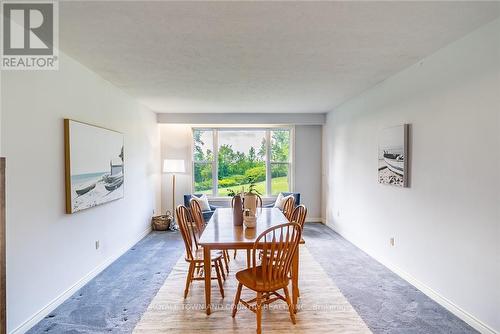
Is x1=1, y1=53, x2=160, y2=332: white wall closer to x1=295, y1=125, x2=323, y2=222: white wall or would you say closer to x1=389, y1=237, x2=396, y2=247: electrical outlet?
x1=389, y1=237, x2=396, y2=247: electrical outlet

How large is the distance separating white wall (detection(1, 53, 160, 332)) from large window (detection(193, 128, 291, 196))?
2798mm

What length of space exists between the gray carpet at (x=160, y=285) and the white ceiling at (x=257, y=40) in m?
2.44

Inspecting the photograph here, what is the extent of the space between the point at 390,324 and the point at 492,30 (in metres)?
2.50

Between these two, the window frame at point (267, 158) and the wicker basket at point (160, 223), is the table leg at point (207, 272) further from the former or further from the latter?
the window frame at point (267, 158)

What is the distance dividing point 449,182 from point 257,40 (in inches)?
86.1

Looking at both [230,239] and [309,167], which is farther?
[309,167]

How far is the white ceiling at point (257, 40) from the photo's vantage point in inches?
78.3

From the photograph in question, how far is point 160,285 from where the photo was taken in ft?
10.4

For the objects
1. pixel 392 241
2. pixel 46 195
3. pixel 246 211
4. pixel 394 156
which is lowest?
pixel 392 241

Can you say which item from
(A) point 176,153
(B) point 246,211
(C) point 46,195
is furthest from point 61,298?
(A) point 176,153

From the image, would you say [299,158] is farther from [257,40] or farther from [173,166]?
[257,40]

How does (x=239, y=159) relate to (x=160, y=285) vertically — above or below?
above

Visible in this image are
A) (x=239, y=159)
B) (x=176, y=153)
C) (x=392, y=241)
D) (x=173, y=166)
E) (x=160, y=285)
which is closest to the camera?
(x=160, y=285)

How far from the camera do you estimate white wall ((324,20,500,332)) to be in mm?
Answer: 2217
